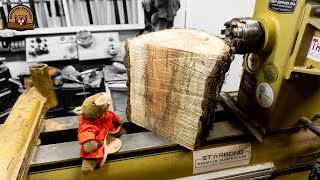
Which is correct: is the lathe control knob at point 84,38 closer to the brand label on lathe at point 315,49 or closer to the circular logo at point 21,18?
the circular logo at point 21,18

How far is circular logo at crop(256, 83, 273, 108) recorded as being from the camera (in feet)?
3.44

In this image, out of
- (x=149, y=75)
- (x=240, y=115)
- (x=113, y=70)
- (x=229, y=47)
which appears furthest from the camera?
(x=113, y=70)

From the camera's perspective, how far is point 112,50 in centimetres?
231

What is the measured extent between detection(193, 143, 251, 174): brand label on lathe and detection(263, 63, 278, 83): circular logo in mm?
305

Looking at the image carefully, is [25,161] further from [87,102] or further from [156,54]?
[156,54]

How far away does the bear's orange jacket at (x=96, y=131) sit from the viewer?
0.89 metres

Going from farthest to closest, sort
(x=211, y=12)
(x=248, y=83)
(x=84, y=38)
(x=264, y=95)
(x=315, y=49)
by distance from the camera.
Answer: (x=211, y=12) < (x=84, y=38) < (x=248, y=83) < (x=264, y=95) < (x=315, y=49)

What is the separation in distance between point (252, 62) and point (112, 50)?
1491 millimetres

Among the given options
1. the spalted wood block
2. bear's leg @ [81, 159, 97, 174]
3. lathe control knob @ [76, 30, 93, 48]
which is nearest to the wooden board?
bear's leg @ [81, 159, 97, 174]


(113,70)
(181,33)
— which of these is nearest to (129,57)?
(181,33)

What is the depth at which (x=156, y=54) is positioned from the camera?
901 millimetres

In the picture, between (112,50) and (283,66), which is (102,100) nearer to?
(283,66)

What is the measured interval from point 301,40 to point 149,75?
0.57 meters

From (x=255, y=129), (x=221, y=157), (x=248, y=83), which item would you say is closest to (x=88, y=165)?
(x=221, y=157)
